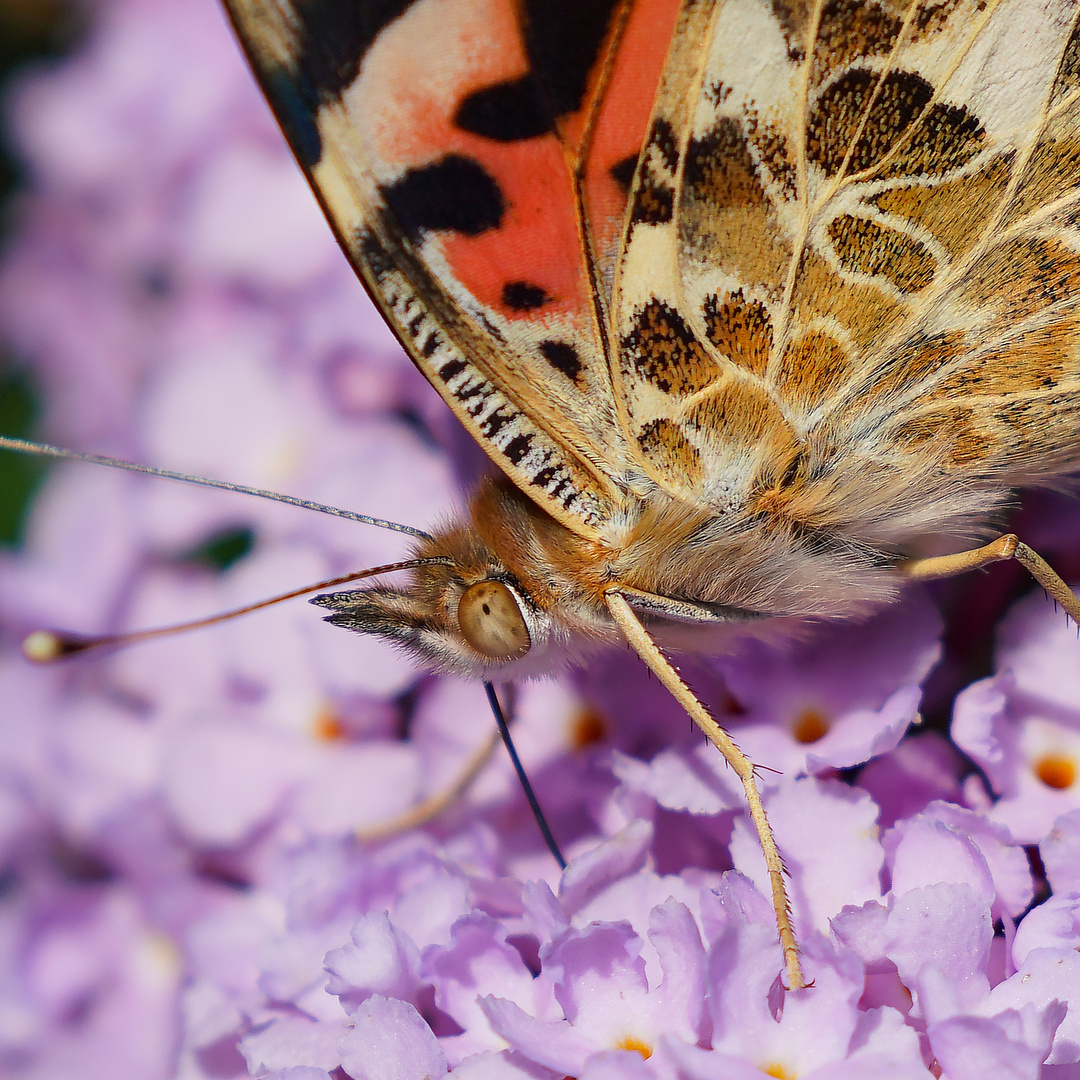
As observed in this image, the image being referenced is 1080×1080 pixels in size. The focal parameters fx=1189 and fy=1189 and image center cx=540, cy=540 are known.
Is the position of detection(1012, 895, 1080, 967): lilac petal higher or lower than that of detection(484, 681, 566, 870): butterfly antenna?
lower

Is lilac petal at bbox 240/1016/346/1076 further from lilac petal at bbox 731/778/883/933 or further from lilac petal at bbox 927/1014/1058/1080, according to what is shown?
lilac petal at bbox 927/1014/1058/1080

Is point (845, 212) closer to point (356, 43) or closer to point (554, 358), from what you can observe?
point (554, 358)

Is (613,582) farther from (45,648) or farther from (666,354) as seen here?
(45,648)

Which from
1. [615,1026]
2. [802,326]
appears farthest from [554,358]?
[615,1026]

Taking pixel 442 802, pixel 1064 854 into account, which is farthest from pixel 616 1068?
pixel 442 802

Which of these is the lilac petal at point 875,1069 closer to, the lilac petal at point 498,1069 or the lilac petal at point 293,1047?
the lilac petal at point 498,1069

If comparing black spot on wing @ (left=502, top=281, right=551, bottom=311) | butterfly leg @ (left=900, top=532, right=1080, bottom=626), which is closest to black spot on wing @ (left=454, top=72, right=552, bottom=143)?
black spot on wing @ (left=502, top=281, right=551, bottom=311)
